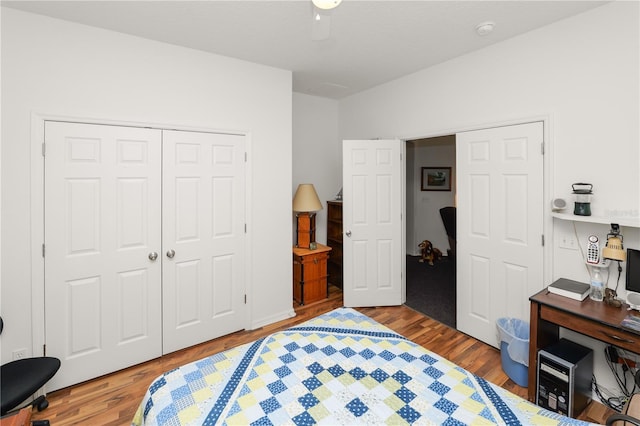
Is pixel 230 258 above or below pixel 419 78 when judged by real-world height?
below

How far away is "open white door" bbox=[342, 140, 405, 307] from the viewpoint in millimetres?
3660

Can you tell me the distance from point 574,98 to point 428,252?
401 centimetres

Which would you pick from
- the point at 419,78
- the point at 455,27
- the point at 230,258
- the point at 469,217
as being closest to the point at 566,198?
the point at 469,217

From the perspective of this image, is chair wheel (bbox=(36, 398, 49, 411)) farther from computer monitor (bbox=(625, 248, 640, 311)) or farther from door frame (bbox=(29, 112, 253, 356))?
computer monitor (bbox=(625, 248, 640, 311))

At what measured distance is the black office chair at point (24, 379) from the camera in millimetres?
1762

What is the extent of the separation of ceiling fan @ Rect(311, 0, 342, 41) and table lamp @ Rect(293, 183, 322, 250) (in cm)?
225

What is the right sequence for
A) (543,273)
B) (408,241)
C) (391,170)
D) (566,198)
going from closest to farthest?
(566,198) < (543,273) < (391,170) < (408,241)

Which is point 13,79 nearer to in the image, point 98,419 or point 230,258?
point 230,258

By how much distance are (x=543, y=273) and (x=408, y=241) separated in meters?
3.99

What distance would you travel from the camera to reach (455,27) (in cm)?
241

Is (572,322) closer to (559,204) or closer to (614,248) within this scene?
(614,248)

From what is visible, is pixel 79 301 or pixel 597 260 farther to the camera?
pixel 79 301

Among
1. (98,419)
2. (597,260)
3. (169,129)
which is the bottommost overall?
(98,419)

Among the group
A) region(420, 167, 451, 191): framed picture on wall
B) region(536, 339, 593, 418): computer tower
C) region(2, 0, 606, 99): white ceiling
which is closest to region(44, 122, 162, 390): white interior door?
region(2, 0, 606, 99): white ceiling
